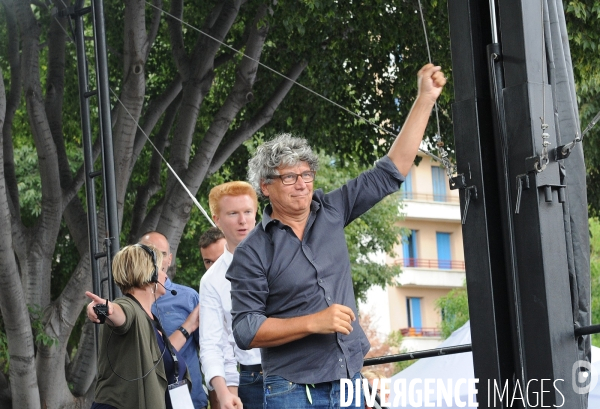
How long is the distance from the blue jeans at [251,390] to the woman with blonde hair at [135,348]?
0.41 metres

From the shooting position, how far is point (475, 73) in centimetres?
318

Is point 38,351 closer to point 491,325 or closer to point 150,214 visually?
point 150,214

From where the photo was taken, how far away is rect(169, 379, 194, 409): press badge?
515 centimetres

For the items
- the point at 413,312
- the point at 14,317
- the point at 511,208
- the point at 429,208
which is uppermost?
the point at 429,208

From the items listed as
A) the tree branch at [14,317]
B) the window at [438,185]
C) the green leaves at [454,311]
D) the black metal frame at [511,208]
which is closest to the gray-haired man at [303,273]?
the black metal frame at [511,208]

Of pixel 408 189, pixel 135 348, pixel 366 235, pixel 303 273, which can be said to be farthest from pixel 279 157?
pixel 408 189

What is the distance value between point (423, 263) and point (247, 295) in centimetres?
4520

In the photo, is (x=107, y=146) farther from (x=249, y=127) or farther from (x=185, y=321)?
(x=249, y=127)

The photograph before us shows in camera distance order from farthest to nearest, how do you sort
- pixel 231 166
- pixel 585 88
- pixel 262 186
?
pixel 231 166
pixel 585 88
pixel 262 186

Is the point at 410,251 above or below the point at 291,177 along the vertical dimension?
above

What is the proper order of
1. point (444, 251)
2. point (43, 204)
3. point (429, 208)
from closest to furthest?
point (43, 204) → point (429, 208) → point (444, 251)

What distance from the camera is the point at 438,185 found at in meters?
50.8

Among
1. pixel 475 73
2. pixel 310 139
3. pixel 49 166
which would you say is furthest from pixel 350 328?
pixel 310 139

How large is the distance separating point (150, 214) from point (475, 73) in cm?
925
